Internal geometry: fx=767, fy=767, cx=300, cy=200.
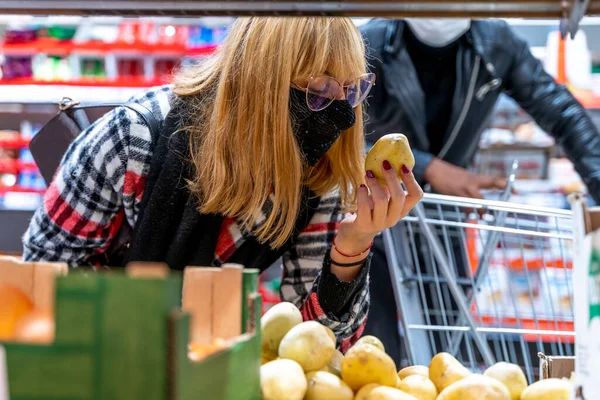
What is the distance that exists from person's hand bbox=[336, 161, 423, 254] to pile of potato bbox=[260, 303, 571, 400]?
417 millimetres

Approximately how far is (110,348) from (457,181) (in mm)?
2010

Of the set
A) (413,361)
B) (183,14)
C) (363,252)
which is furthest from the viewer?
(413,361)

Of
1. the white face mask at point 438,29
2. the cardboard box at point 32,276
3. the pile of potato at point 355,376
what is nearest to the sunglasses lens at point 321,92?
the pile of potato at point 355,376

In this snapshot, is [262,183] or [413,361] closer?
[262,183]

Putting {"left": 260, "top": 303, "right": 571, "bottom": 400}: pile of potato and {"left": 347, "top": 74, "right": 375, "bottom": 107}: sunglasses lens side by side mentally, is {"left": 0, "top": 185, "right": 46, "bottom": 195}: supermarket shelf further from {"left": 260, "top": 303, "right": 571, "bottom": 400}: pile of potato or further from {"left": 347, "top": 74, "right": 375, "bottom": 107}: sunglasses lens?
{"left": 260, "top": 303, "right": 571, "bottom": 400}: pile of potato

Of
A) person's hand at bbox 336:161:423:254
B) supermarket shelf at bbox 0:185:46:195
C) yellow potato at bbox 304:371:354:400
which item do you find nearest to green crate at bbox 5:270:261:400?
yellow potato at bbox 304:371:354:400

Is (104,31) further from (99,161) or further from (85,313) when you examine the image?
(85,313)

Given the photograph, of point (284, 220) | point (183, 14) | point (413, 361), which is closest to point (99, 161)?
point (284, 220)

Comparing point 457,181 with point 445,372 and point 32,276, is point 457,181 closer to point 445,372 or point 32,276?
point 445,372

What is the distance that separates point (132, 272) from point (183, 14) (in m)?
0.34

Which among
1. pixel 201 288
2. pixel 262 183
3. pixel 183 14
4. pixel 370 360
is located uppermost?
pixel 183 14

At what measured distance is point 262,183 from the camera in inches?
65.5

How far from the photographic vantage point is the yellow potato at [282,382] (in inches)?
37.7

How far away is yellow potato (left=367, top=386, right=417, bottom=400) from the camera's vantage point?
0.98 meters
